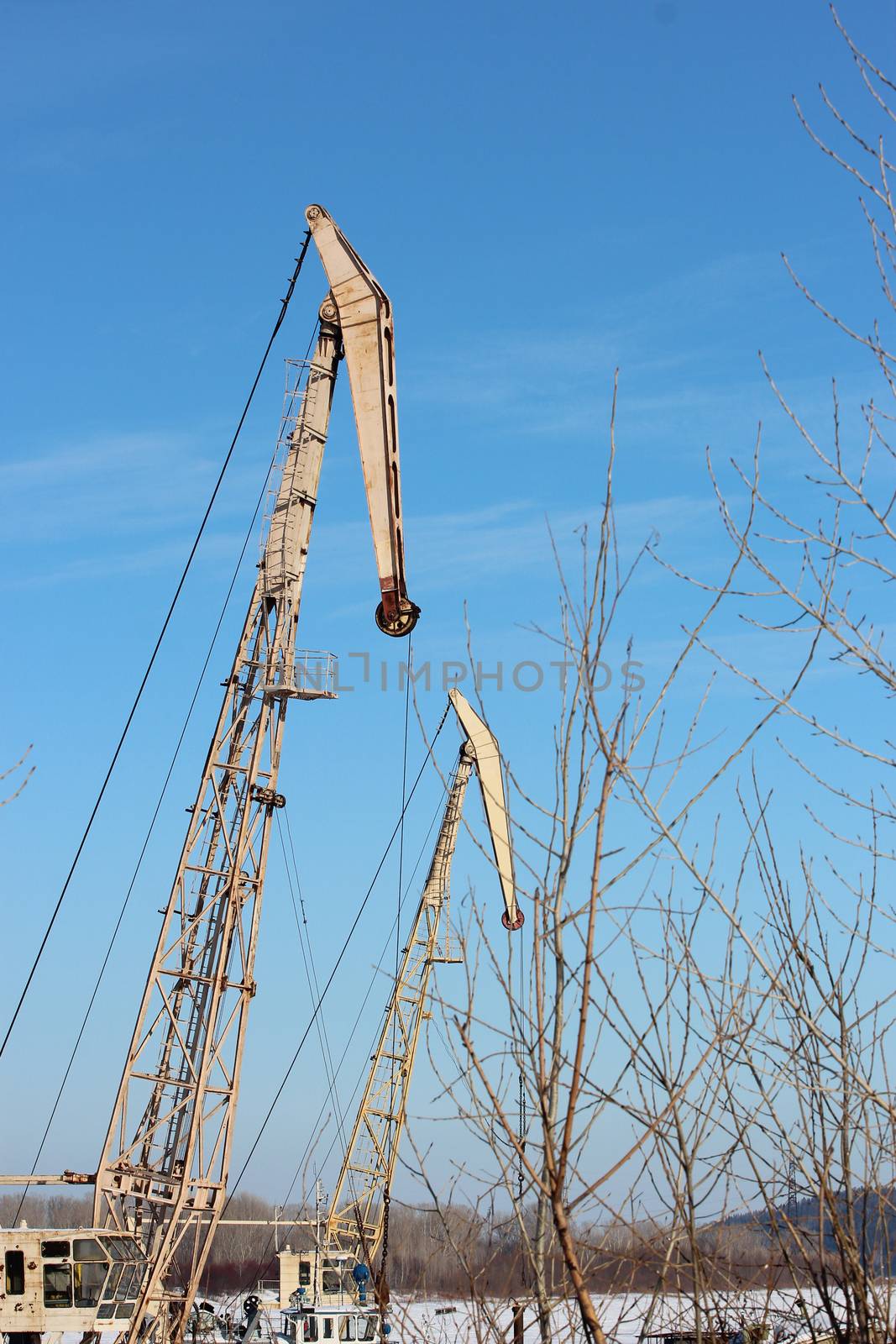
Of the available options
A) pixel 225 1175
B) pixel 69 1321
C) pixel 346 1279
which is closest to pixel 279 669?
pixel 225 1175

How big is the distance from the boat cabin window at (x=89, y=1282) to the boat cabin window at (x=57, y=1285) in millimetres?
194

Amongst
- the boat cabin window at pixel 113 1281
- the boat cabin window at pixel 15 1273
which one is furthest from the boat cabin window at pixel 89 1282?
the boat cabin window at pixel 15 1273

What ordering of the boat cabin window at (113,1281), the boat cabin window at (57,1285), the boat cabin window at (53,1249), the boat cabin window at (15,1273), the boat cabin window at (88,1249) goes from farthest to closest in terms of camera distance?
the boat cabin window at (113,1281) → the boat cabin window at (88,1249) → the boat cabin window at (53,1249) → the boat cabin window at (57,1285) → the boat cabin window at (15,1273)

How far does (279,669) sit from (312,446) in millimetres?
4823

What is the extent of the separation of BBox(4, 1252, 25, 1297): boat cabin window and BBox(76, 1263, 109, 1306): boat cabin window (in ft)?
3.39

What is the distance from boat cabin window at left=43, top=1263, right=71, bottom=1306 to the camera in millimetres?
26922

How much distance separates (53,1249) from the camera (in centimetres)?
2723

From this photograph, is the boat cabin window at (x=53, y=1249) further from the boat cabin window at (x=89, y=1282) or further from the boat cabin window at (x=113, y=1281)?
the boat cabin window at (x=113, y=1281)

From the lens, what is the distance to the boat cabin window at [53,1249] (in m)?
27.2

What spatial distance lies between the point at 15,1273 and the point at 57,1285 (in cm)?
85

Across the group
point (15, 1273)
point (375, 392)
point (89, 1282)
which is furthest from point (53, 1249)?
point (375, 392)

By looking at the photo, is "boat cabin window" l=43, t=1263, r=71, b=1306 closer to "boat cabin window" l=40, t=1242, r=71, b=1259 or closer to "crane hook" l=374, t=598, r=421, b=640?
"boat cabin window" l=40, t=1242, r=71, b=1259

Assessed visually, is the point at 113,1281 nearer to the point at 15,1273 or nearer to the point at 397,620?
the point at 15,1273

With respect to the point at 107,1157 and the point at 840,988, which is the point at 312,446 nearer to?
the point at 107,1157
